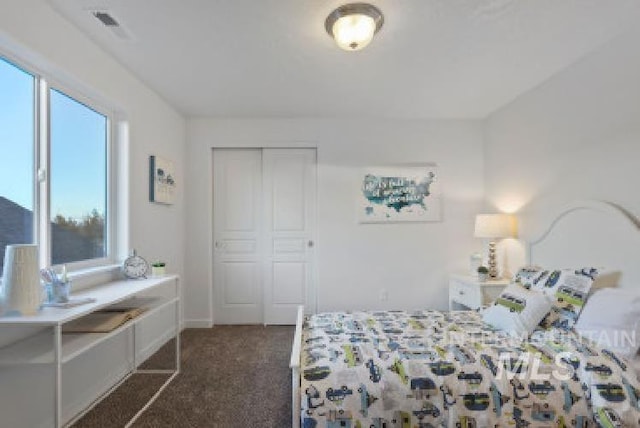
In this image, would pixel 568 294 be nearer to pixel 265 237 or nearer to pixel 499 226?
pixel 499 226

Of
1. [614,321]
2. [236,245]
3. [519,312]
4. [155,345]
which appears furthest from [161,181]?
[614,321]

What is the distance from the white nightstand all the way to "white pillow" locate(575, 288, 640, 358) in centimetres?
100

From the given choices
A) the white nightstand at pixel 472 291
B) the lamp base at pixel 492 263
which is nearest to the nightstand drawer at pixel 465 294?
the white nightstand at pixel 472 291

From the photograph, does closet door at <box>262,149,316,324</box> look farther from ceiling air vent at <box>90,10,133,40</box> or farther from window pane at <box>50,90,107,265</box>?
ceiling air vent at <box>90,10,133,40</box>

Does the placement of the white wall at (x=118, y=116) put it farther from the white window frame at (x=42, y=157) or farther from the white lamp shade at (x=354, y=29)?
the white lamp shade at (x=354, y=29)

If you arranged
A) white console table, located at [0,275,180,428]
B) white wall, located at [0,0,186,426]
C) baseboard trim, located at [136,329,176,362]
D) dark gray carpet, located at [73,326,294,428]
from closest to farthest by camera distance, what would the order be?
white console table, located at [0,275,180,428], white wall, located at [0,0,186,426], dark gray carpet, located at [73,326,294,428], baseboard trim, located at [136,329,176,362]

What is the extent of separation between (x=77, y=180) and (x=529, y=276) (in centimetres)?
334

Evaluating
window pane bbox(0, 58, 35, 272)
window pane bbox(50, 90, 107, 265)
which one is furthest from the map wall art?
window pane bbox(0, 58, 35, 272)

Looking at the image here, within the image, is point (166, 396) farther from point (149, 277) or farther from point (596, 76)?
point (596, 76)

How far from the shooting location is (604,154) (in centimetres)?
226

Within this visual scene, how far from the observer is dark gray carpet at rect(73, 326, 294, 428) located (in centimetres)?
201

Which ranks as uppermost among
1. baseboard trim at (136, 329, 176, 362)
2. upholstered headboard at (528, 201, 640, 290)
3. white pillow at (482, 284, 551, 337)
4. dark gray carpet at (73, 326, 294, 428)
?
upholstered headboard at (528, 201, 640, 290)

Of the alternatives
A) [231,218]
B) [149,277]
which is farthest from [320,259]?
[149,277]

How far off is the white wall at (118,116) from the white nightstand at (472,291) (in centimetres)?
298
